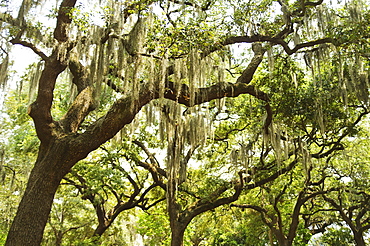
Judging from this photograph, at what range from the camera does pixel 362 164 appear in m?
11.0

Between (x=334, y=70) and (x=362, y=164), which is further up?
(x=334, y=70)

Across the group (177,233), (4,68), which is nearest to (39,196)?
(4,68)

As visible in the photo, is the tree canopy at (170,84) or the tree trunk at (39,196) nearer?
the tree trunk at (39,196)

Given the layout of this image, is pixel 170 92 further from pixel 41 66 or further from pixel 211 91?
pixel 41 66

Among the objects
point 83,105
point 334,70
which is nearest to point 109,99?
point 83,105

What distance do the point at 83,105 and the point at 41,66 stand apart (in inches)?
54.1

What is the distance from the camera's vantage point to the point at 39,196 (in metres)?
5.04

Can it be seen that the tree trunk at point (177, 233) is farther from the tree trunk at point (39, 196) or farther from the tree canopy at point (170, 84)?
the tree trunk at point (39, 196)

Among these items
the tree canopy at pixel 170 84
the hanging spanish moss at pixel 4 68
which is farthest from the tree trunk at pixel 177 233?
the hanging spanish moss at pixel 4 68

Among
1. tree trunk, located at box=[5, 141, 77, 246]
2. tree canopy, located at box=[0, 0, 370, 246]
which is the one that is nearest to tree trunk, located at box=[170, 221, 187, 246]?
tree canopy, located at box=[0, 0, 370, 246]

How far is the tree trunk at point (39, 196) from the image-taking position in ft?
15.7

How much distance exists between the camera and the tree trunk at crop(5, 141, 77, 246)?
4.79 metres

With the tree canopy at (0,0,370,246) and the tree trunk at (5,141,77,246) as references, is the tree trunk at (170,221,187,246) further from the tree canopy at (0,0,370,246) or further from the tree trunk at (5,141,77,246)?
the tree trunk at (5,141,77,246)

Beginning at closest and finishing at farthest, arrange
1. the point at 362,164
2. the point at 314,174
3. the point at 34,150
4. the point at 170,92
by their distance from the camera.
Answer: the point at 170,92
the point at 34,150
the point at 362,164
the point at 314,174
